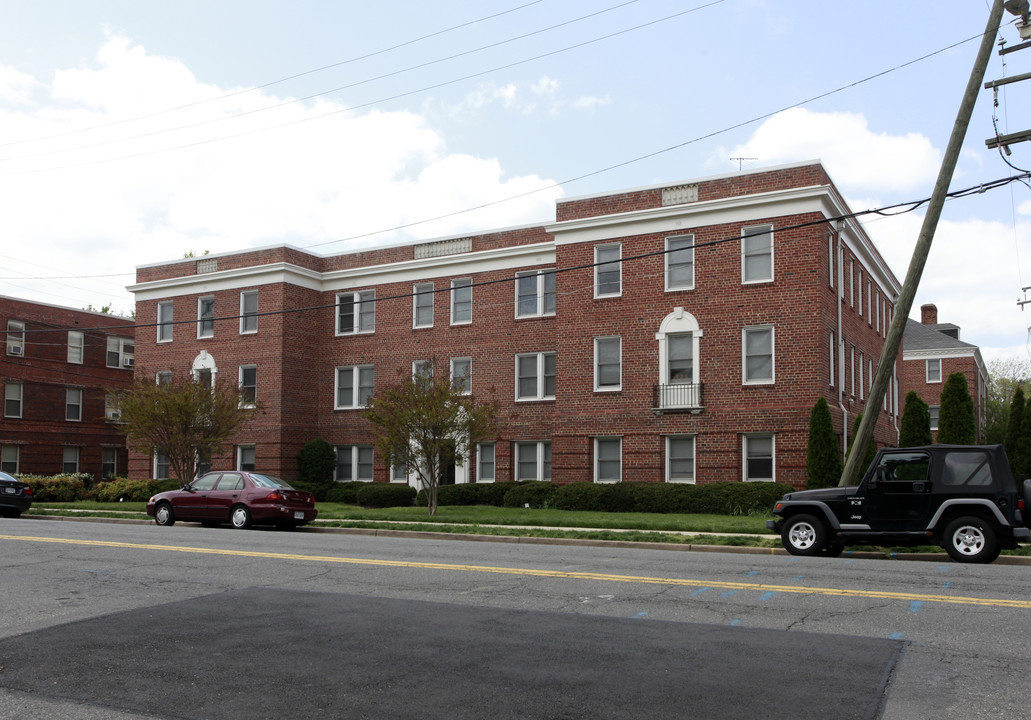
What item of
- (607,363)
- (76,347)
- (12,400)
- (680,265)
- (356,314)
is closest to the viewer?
(680,265)

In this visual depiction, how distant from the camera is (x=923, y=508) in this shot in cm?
1460

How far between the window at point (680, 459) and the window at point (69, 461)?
33.1 meters

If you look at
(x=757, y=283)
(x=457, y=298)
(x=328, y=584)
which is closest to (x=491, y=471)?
(x=457, y=298)

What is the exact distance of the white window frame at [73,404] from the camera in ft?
158

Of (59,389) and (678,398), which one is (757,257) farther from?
(59,389)

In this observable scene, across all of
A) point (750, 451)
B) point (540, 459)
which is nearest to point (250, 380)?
point (540, 459)

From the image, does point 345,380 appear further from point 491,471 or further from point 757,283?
point 757,283

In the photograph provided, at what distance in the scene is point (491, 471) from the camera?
34250mm

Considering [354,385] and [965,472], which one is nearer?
[965,472]

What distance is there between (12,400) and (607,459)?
31.7 m

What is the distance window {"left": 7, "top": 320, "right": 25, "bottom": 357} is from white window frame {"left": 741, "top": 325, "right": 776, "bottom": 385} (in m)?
35.9

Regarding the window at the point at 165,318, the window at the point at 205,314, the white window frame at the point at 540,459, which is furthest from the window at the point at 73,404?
the white window frame at the point at 540,459

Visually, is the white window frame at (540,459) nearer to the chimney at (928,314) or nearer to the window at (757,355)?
the window at (757,355)

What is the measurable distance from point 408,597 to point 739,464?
64.2 ft
